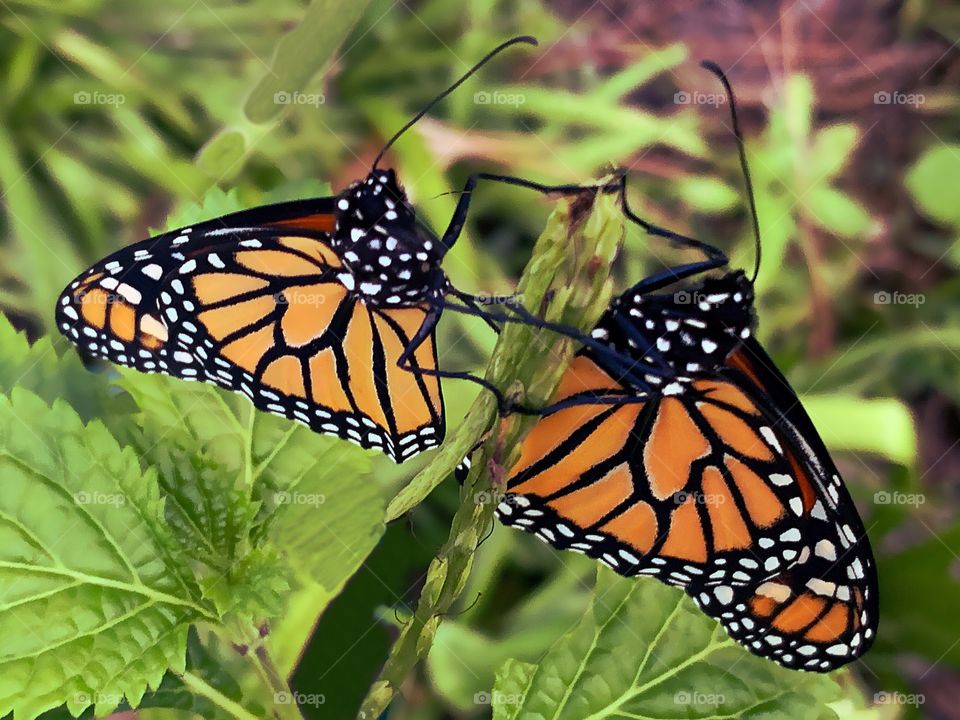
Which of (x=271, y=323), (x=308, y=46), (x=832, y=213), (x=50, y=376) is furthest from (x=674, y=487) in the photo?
(x=832, y=213)

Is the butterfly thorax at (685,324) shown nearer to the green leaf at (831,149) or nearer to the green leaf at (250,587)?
the green leaf at (250,587)

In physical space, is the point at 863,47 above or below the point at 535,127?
above

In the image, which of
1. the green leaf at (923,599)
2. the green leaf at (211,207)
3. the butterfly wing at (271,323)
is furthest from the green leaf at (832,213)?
the green leaf at (211,207)

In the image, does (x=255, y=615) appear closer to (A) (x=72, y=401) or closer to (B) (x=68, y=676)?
(B) (x=68, y=676)

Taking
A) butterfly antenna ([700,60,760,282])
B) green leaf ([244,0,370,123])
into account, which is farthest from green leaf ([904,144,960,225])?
green leaf ([244,0,370,123])

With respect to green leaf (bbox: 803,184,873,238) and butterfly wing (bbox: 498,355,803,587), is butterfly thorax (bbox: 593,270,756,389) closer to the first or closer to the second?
butterfly wing (bbox: 498,355,803,587)

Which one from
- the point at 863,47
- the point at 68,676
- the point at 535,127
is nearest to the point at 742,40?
the point at 863,47
